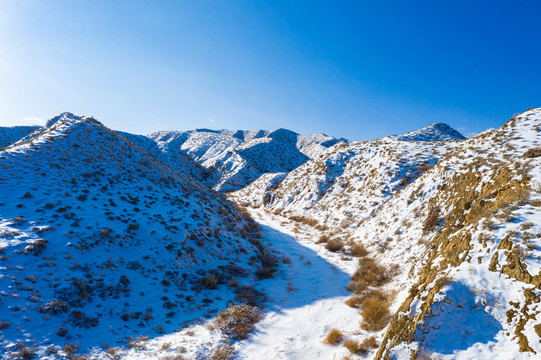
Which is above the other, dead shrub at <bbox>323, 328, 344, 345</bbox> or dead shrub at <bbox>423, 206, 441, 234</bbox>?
dead shrub at <bbox>423, 206, 441, 234</bbox>

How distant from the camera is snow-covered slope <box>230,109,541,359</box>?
5367 millimetres

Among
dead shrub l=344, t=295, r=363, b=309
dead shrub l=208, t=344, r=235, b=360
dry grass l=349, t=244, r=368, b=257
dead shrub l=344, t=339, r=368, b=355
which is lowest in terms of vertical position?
dead shrub l=208, t=344, r=235, b=360

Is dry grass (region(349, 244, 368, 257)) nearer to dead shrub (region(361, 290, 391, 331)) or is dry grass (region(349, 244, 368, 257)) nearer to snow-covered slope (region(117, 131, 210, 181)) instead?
dead shrub (region(361, 290, 391, 331))

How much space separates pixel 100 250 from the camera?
11297 mm

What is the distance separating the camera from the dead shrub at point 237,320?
27.7 ft

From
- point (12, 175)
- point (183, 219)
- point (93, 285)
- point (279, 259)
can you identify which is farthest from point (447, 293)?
point (12, 175)

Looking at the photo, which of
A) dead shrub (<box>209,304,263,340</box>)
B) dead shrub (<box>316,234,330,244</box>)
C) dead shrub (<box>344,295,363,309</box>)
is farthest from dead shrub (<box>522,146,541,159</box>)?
dead shrub (<box>209,304,263,340</box>)

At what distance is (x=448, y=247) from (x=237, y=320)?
28.7 feet

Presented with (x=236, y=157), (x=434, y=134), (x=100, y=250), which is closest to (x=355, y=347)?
(x=100, y=250)

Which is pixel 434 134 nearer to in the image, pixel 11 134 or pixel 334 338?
pixel 334 338

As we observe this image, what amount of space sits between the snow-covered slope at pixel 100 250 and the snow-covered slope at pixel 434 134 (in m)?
33.5

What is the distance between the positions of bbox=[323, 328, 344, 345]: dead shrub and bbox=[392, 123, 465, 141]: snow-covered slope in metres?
34.8

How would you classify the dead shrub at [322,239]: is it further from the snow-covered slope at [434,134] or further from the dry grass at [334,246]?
the snow-covered slope at [434,134]

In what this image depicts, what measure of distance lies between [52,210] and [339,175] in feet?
→ 86.7
